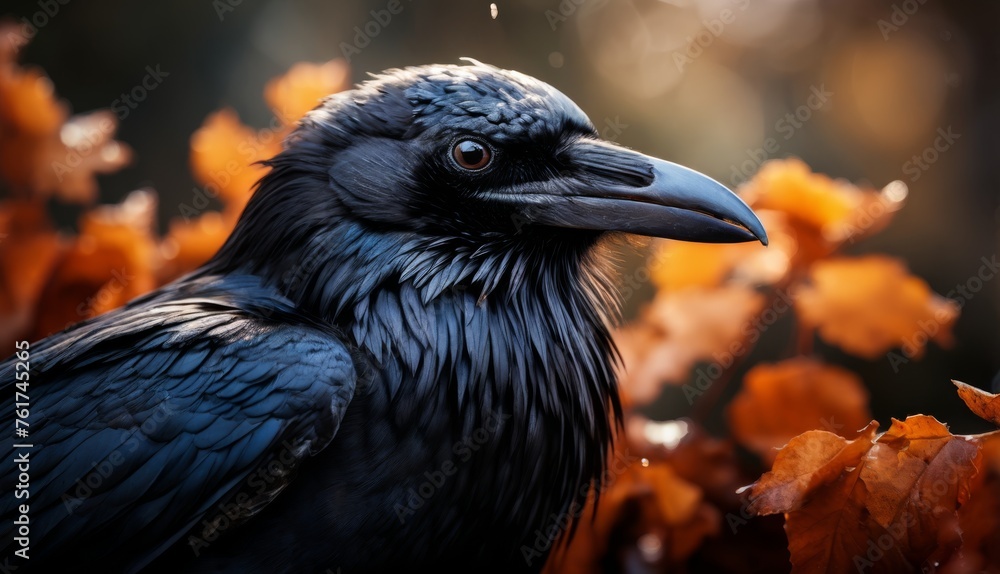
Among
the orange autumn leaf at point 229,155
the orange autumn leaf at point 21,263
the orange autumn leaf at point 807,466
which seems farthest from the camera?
the orange autumn leaf at point 229,155

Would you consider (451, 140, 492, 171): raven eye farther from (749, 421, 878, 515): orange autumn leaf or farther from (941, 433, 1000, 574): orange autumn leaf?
(941, 433, 1000, 574): orange autumn leaf

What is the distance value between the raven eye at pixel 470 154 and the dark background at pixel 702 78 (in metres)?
2.19

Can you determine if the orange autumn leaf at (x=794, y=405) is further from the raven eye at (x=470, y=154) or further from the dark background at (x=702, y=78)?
the dark background at (x=702, y=78)

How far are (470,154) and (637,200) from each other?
39 cm

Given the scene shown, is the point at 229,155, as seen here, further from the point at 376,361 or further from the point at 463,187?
the point at 376,361

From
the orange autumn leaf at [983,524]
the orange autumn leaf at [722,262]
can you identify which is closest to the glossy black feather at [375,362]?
the orange autumn leaf at [722,262]

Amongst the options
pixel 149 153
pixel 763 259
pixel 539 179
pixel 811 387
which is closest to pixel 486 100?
pixel 539 179

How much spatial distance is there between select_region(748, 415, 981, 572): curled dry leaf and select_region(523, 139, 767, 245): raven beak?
567 millimetres

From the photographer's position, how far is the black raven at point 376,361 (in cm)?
156

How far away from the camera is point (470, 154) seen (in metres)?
1.84

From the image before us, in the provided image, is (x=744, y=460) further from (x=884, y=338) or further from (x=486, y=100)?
(x=486, y=100)

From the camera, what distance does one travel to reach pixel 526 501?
1.79 meters

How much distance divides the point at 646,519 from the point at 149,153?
4564 millimetres

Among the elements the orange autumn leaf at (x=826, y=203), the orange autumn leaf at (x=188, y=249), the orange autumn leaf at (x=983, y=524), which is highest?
the orange autumn leaf at (x=826, y=203)
